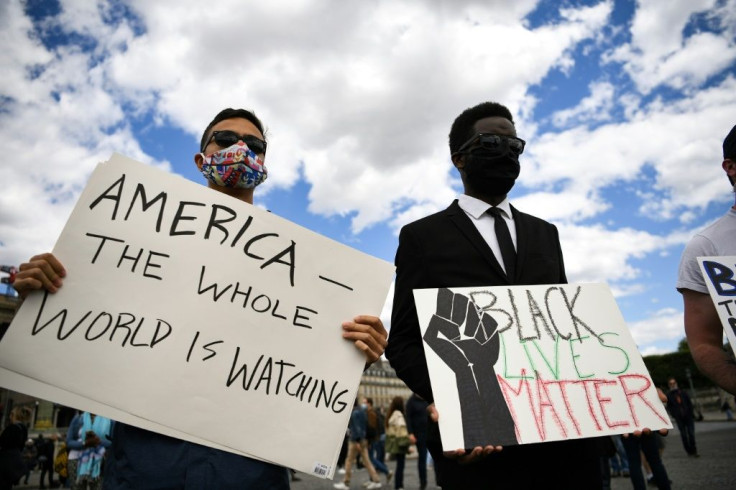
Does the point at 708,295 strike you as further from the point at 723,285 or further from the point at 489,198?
the point at 489,198

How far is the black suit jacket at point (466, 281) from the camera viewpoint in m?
1.89

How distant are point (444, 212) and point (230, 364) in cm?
133

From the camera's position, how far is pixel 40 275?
1.69 m

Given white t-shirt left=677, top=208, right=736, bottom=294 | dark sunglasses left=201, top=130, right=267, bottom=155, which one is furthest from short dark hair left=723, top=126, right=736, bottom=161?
dark sunglasses left=201, top=130, right=267, bottom=155

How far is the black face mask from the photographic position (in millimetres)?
2521

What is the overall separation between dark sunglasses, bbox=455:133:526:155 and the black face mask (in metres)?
0.03

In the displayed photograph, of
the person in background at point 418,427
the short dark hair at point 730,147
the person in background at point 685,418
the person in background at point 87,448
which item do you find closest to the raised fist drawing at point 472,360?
the short dark hair at point 730,147

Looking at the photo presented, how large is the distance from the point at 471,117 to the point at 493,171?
47cm

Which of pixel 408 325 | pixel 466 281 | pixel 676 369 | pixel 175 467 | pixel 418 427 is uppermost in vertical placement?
pixel 676 369

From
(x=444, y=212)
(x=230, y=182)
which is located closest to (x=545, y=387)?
(x=444, y=212)

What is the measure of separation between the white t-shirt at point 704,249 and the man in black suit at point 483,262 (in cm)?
57

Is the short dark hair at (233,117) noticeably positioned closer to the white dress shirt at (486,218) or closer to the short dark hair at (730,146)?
the white dress shirt at (486,218)

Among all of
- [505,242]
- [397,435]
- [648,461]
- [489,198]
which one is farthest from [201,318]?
[397,435]

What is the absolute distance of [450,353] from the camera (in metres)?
1.87
